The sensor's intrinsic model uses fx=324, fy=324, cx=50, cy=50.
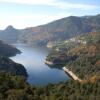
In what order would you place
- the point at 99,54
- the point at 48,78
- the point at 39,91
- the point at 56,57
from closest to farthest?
the point at 39,91 < the point at 48,78 < the point at 99,54 < the point at 56,57

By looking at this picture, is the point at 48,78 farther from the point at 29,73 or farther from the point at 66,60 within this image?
the point at 66,60

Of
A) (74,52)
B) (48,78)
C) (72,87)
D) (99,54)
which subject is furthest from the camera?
(74,52)

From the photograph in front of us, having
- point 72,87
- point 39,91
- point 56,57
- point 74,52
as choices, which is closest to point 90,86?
point 72,87

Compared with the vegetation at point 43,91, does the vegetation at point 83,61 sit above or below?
below

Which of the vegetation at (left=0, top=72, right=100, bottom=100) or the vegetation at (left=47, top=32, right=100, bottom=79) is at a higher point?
the vegetation at (left=0, top=72, right=100, bottom=100)

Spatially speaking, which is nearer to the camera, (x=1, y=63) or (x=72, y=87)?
(x=72, y=87)

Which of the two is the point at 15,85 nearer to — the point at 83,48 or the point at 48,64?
the point at 48,64

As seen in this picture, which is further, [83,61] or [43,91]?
[83,61]

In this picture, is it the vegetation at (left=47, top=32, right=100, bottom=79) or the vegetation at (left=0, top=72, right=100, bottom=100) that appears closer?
the vegetation at (left=0, top=72, right=100, bottom=100)

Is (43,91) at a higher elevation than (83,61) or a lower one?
higher

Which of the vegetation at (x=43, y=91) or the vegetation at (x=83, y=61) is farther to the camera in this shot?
the vegetation at (x=83, y=61)
